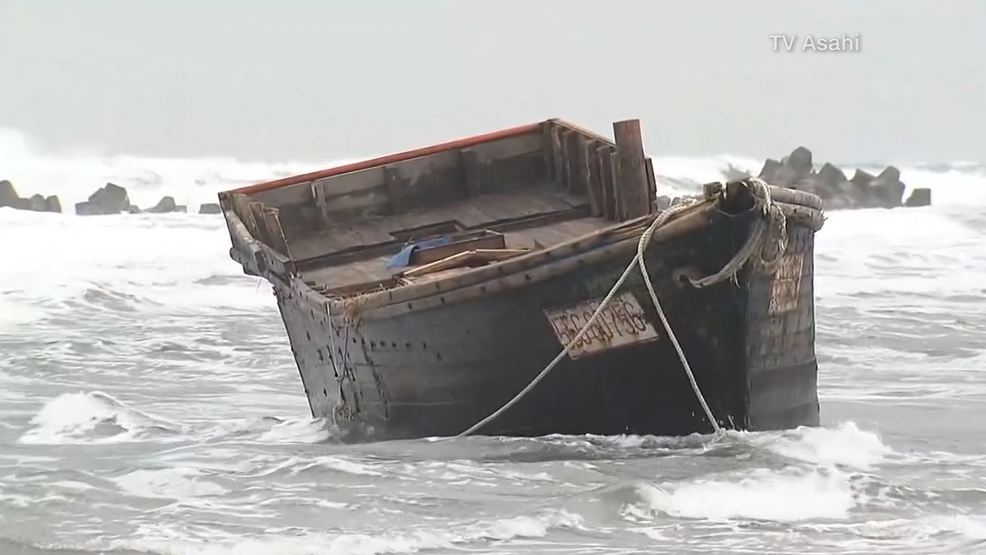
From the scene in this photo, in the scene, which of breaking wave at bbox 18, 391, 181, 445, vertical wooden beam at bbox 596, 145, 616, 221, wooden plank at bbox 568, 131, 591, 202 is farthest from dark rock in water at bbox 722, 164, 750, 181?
breaking wave at bbox 18, 391, 181, 445

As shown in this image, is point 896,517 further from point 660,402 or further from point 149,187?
point 149,187

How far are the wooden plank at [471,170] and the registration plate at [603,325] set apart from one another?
4.17 meters

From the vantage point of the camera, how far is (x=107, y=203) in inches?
1282

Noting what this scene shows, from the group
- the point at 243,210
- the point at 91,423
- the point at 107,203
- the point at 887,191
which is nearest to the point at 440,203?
the point at 243,210

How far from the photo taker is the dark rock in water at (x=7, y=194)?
1243 inches

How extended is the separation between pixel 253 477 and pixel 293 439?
1403 mm

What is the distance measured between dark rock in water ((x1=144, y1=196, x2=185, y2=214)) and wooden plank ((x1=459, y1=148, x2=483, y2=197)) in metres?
22.9

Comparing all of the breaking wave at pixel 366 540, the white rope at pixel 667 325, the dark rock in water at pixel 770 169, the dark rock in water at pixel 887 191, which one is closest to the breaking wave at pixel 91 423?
the breaking wave at pixel 366 540

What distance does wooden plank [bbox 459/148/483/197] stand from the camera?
1065 cm

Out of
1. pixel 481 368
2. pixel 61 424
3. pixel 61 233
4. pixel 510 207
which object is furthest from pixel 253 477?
pixel 61 233

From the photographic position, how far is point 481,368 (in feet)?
22.2

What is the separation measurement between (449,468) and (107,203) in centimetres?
2742

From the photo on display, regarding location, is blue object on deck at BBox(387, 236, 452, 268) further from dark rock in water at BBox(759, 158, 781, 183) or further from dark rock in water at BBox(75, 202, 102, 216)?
dark rock in water at BBox(759, 158, 781, 183)

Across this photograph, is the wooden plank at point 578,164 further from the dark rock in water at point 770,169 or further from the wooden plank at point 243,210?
the dark rock in water at point 770,169
